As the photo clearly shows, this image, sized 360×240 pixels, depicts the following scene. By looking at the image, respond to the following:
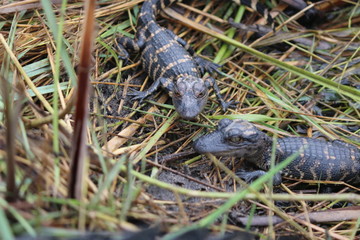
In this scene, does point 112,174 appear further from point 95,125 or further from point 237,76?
point 237,76

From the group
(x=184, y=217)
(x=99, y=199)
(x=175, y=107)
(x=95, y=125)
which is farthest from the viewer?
(x=175, y=107)

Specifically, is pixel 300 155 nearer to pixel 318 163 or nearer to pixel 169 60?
pixel 318 163

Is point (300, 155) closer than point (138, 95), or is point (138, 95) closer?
point (300, 155)

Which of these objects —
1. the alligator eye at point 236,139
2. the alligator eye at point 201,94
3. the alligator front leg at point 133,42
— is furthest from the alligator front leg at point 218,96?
the alligator front leg at point 133,42

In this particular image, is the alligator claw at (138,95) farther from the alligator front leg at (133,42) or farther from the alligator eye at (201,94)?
the alligator front leg at (133,42)

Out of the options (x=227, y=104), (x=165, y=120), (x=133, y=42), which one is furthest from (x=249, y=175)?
(x=133, y=42)

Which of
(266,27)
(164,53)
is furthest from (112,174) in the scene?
(266,27)
